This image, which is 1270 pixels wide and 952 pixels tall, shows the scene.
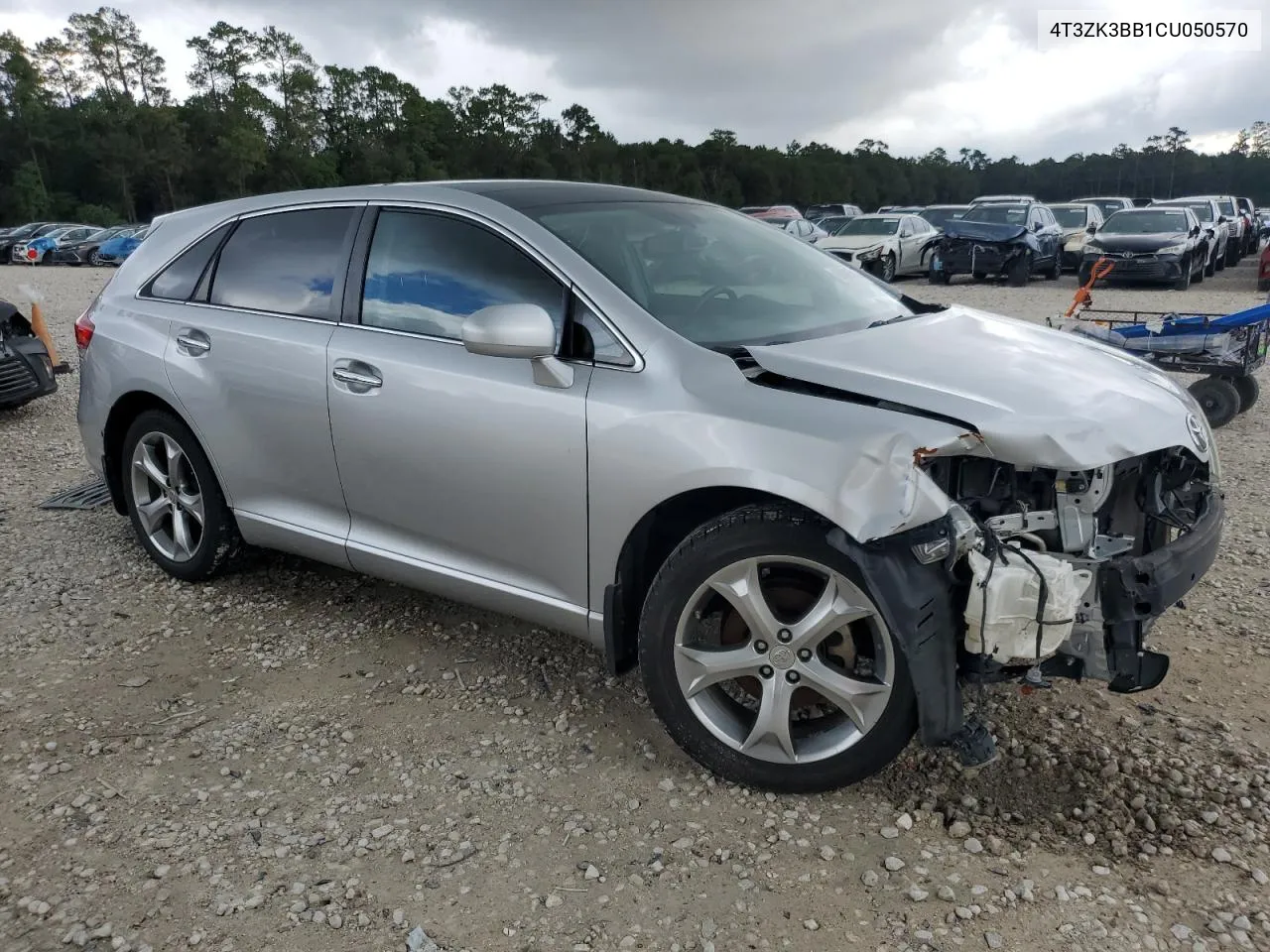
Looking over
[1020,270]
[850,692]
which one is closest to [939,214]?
A: [1020,270]

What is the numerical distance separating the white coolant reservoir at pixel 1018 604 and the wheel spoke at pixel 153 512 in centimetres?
355

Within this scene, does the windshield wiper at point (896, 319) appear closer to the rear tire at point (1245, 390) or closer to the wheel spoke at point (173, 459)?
the wheel spoke at point (173, 459)

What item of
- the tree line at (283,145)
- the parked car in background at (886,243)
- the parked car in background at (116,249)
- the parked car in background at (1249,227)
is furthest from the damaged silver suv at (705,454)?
the tree line at (283,145)

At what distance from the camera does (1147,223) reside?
1689 centimetres

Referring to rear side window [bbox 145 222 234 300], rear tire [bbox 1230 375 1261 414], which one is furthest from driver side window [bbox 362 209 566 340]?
rear tire [bbox 1230 375 1261 414]

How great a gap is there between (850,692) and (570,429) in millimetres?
1105

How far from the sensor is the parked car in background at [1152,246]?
16078mm

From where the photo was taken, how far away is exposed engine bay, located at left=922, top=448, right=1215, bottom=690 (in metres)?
2.32

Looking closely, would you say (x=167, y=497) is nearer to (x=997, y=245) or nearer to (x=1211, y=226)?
(x=997, y=245)

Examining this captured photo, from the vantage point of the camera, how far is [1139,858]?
7.91 feet

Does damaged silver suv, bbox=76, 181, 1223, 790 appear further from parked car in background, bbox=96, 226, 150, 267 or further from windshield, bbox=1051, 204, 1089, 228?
parked car in background, bbox=96, 226, 150, 267

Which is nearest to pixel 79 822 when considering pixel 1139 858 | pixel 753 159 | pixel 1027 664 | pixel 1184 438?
pixel 1027 664

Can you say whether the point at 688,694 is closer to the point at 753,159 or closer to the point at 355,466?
the point at 355,466

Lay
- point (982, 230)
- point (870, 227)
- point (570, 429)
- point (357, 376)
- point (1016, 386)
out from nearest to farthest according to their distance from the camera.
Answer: point (1016, 386) < point (570, 429) < point (357, 376) < point (982, 230) < point (870, 227)
